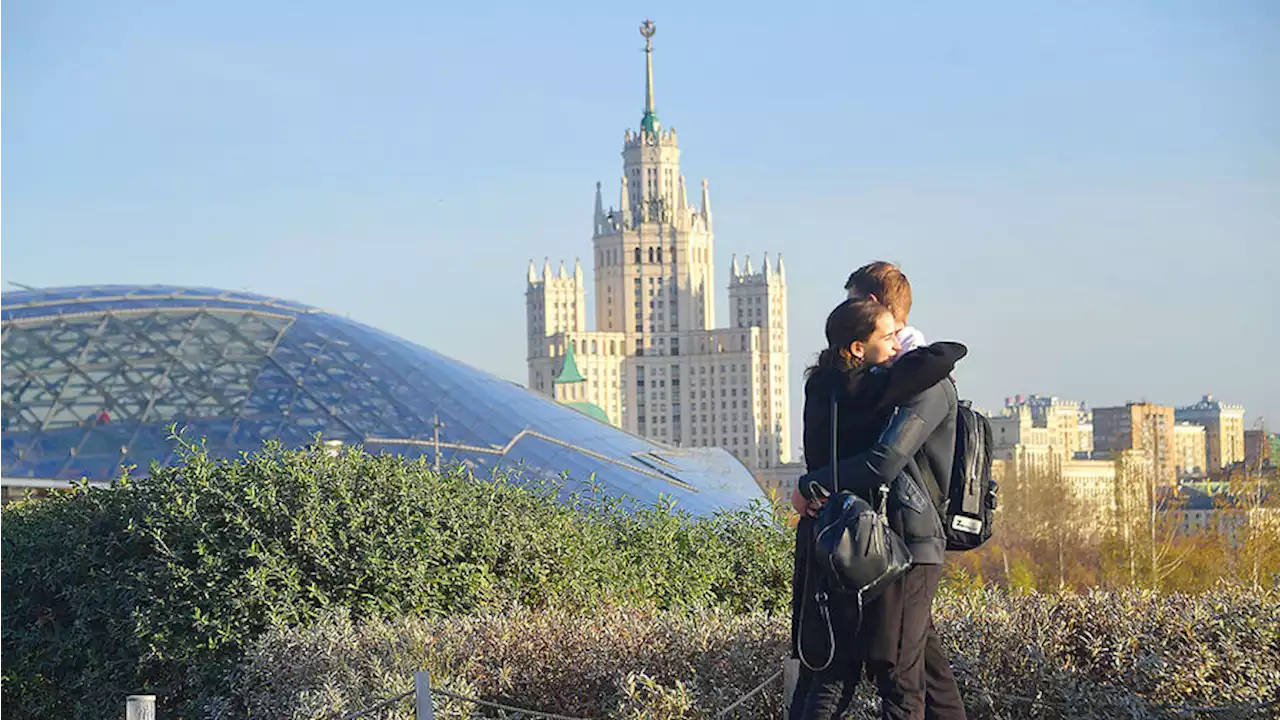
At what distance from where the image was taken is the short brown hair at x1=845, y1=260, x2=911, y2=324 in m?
5.59

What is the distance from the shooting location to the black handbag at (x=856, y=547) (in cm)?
497

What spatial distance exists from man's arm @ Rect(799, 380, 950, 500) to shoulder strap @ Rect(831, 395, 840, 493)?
11 mm

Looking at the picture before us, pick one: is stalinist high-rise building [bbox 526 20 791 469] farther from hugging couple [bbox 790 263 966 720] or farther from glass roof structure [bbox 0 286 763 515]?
hugging couple [bbox 790 263 966 720]

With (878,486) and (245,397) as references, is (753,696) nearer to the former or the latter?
(878,486)

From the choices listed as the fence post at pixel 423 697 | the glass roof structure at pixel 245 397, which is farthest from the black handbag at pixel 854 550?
the glass roof structure at pixel 245 397

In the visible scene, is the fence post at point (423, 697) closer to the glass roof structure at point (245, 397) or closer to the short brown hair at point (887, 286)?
the short brown hair at point (887, 286)

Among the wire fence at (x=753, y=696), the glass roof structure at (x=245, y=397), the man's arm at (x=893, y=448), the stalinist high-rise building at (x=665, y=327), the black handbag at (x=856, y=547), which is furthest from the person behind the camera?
the stalinist high-rise building at (x=665, y=327)

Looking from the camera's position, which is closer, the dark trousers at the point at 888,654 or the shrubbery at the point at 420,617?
the dark trousers at the point at 888,654

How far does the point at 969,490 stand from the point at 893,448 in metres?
0.38

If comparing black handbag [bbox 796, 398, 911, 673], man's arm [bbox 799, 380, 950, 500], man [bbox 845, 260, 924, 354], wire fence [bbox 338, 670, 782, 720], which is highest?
man [bbox 845, 260, 924, 354]

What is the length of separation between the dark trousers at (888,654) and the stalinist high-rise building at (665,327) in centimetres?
16506

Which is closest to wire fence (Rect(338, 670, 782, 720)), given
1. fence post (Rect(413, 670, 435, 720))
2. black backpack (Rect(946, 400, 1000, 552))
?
fence post (Rect(413, 670, 435, 720))

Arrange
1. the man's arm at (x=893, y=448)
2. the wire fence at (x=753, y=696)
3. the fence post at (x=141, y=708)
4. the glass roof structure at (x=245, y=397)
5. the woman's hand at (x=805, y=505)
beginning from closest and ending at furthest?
the man's arm at (x=893, y=448), the woman's hand at (x=805, y=505), the wire fence at (x=753, y=696), the fence post at (x=141, y=708), the glass roof structure at (x=245, y=397)

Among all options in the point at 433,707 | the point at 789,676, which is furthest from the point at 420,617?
the point at 789,676
